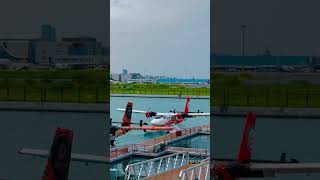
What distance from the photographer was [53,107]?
11.8 feet

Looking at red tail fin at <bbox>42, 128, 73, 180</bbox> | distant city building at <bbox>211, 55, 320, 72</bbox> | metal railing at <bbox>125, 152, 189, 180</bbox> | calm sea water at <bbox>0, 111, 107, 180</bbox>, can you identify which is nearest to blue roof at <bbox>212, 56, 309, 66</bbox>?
distant city building at <bbox>211, 55, 320, 72</bbox>

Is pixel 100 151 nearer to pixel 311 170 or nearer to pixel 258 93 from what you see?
pixel 258 93

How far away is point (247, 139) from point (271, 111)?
0.24 meters

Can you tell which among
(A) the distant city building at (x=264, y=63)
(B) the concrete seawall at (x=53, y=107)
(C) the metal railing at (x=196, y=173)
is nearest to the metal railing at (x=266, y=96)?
(A) the distant city building at (x=264, y=63)

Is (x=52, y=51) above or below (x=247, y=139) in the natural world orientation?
above

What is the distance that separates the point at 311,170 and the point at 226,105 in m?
0.69

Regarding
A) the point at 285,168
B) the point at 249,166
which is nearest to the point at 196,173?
the point at 249,166

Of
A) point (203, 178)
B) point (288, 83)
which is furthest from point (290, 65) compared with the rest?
point (203, 178)

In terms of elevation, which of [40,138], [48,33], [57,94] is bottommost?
[40,138]

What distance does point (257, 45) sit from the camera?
3.20 meters

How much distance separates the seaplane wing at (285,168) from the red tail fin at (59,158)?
4.01ft

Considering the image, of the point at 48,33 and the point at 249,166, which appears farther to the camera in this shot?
the point at 48,33

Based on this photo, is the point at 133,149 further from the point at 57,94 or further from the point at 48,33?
the point at 48,33

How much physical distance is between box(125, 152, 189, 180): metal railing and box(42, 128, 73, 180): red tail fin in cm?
81
